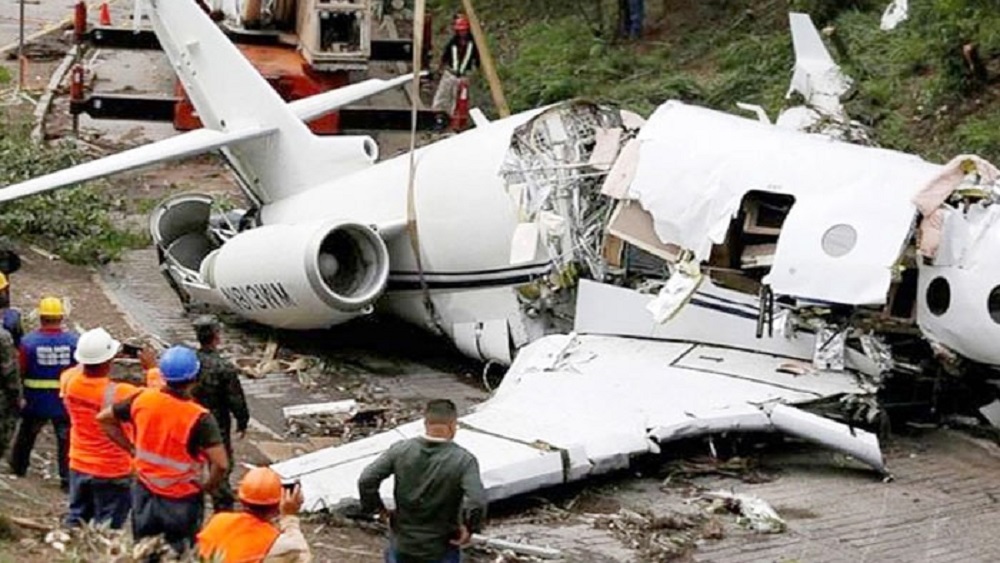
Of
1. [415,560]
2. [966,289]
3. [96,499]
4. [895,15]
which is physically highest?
[895,15]

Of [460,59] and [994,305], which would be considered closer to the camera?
[994,305]

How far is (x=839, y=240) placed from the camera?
12930mm

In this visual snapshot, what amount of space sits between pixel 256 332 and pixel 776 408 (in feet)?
20.5

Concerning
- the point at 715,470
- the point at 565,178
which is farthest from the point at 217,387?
the point at 565,178

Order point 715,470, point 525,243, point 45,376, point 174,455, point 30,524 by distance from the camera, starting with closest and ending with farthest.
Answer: point 174,455, point 30,524, point 45,376, point 715,470, point 525,243

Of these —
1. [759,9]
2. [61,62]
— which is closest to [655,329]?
[759,9]

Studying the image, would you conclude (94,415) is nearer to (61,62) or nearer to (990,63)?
(990,63)

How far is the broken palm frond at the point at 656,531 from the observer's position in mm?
10930

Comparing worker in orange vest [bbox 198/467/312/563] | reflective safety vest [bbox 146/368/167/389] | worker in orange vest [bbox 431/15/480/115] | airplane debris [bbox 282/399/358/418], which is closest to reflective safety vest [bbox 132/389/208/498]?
reflective safety vest [bbox 146/368/167/389]

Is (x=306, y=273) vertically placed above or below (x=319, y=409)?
above

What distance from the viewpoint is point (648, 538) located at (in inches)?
438

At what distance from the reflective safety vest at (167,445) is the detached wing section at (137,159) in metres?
7.98

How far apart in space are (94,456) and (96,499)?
229 millimetres

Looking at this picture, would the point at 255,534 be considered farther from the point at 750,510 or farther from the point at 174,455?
the point at 750,510
